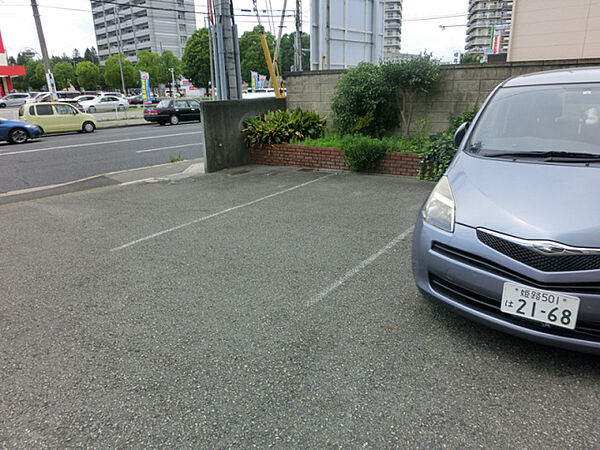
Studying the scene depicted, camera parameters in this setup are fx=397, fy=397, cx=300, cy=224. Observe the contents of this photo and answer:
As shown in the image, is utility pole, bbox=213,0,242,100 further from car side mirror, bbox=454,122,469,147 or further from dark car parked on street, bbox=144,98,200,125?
dark car parked on street, bbox=144,98,200,125

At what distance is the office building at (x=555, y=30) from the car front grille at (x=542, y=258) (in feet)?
43.5

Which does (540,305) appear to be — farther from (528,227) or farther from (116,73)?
(116,73)

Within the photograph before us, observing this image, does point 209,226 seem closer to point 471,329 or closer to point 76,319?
point 76,319

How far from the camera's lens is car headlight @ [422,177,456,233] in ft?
8.81

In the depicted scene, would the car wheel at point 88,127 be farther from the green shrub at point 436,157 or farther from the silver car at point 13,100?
the silver car at point 13,100

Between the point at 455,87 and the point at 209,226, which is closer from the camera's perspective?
the point at 209,226

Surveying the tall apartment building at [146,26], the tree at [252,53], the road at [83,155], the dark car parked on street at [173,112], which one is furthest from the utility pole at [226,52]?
the tall apartment building at [146,26]

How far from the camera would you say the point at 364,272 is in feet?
12.8

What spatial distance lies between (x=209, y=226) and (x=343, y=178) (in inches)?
137

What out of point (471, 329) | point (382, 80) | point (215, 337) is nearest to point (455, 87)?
point (382, 80)

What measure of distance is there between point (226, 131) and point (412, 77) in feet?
14.5

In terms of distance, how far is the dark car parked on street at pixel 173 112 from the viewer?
76.2 feet

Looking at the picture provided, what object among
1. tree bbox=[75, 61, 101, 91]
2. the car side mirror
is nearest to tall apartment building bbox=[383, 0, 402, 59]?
tree bbox=[75, 61, 101, 91]

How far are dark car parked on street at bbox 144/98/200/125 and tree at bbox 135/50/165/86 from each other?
144ft
